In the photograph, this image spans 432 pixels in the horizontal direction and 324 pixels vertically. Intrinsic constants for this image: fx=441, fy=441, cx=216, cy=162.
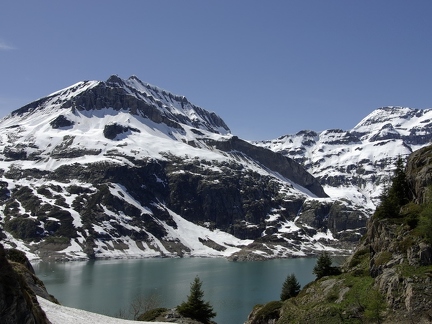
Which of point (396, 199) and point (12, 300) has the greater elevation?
point (396, 199)

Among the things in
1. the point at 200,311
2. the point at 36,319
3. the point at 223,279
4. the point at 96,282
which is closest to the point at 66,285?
the point at 96,282

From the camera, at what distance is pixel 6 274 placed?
87.8 ft

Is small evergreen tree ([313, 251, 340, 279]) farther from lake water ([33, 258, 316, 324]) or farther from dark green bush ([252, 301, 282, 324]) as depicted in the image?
lake water ([33, 258, 316, 324])

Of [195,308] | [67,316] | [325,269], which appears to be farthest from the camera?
[325,269]

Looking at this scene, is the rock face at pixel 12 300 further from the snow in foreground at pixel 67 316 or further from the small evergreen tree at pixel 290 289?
the small evergreen tree at pixel 290 289

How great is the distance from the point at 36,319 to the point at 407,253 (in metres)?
32.7

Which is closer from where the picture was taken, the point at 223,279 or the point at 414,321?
the point at 414,321

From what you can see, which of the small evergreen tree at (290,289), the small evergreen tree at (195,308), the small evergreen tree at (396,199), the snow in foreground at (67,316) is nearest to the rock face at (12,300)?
the snow in foreground at (67,316)

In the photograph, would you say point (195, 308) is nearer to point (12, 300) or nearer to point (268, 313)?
point (268, 313)

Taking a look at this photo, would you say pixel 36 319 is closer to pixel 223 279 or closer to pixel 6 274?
pixel 6 274

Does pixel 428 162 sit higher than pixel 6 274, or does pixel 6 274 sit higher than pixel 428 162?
pixel 428 162

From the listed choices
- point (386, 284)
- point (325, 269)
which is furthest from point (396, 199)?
point (386, 284)

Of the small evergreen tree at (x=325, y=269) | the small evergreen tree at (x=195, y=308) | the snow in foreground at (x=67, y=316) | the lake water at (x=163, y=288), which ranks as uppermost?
the small evergreen tree at (x=325, y=269)

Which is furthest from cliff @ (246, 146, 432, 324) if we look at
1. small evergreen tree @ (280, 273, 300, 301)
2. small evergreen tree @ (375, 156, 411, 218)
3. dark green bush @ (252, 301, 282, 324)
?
small evergreen tree @ (280, 273, 300, 301)
